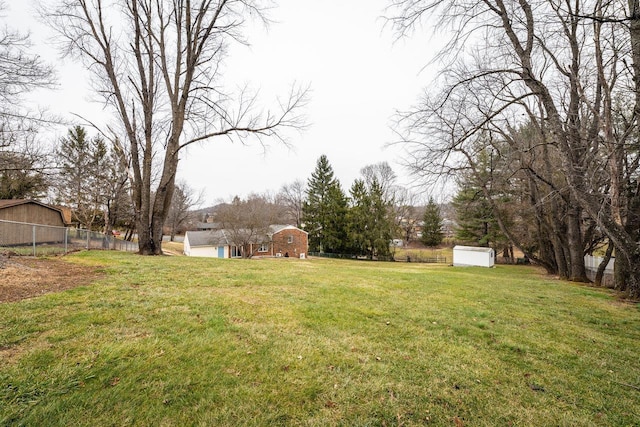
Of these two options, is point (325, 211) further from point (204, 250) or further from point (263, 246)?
point (204, 250)

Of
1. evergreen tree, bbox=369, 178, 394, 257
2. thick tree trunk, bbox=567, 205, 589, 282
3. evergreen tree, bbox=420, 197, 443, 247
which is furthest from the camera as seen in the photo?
evergreen tree, bbox=420, 197, 443, 247

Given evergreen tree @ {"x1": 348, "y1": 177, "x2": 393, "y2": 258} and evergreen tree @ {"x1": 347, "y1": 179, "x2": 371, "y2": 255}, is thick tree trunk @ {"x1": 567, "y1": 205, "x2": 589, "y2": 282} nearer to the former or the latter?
evergreen tree @ {"x1": 348, "y1": 177, "x2": 393, "y2": 258}

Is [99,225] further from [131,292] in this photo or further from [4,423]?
[4,423]

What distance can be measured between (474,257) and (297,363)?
25404mm

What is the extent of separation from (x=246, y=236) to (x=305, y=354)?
2358 cm

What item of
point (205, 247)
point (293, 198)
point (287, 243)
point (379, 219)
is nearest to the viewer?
point (205, 247)

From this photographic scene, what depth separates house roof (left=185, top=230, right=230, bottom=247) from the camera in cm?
2936

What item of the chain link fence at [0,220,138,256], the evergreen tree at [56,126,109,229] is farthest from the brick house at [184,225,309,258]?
the chain link fence at [0,220,138,256]

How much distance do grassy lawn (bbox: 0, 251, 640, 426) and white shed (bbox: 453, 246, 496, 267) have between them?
20838 millimetres

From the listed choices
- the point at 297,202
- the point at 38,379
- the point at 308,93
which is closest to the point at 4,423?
the point at 38,379

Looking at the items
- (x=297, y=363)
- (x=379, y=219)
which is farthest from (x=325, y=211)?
(x=297, y=363)

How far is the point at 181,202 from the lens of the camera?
44250 millimetres

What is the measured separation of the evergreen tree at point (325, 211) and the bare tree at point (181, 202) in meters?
19.1

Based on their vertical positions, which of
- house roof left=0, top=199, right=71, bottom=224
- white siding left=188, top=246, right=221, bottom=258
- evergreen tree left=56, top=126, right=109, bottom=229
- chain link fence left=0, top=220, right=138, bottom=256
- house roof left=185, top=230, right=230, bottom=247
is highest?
evergreen tree left=56, top=126, right=109, bottom=229
